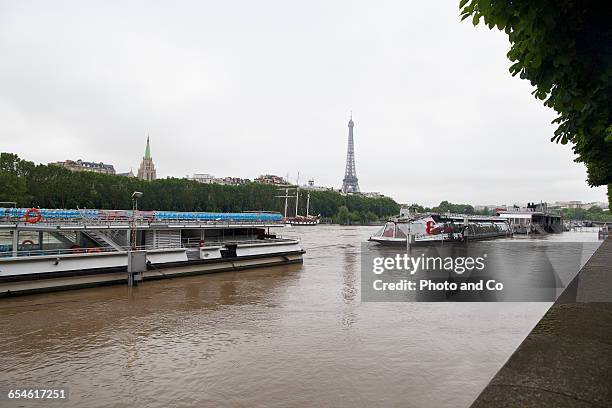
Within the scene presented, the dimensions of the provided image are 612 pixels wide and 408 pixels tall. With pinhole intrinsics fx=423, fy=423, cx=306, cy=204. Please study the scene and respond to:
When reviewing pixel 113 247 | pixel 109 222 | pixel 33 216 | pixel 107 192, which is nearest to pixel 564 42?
pixel 33 216

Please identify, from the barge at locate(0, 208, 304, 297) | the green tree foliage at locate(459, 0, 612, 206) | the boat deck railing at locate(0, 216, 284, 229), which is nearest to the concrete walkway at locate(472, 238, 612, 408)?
the green tree foliage at locate(459, 0, 612, 206)

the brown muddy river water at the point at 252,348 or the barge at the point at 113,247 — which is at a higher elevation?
the barge at the point at 113,247

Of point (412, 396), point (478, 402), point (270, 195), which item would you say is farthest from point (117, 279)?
point (270, 195)

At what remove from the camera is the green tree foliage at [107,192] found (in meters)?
81.4

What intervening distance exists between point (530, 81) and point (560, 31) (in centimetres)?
151

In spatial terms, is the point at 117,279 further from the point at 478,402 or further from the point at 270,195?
the point at 270,195

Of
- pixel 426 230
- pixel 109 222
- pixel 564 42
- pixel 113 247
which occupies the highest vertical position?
pixel 564 42

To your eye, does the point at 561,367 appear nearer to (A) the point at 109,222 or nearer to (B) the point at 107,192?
(A) the point at 109,222

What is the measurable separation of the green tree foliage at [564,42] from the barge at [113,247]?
23.8 m

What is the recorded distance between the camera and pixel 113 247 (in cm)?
2803

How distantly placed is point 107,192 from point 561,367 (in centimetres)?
10574

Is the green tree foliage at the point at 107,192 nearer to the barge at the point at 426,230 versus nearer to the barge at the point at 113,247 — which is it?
the barge at the point at 113,247

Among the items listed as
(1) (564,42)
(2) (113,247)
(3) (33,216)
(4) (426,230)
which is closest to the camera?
(1) (564,42)

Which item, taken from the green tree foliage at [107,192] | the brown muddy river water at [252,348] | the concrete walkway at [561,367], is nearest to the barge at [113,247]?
the brown muddy river water at [252,348]
